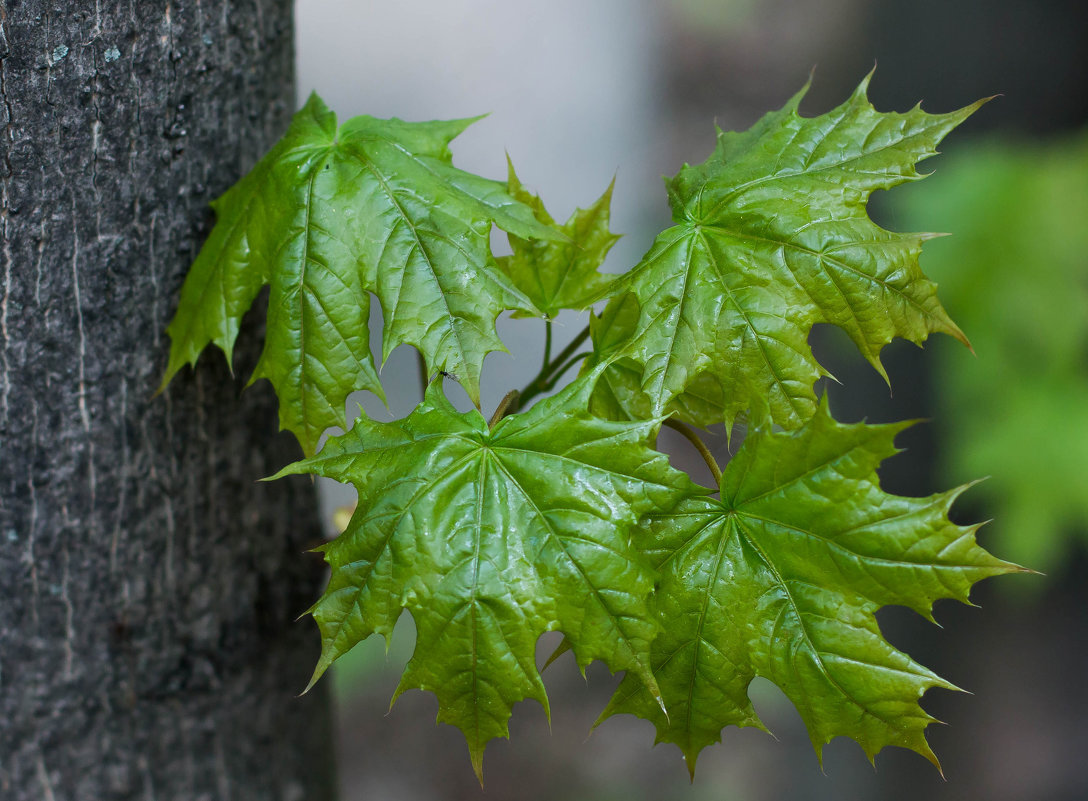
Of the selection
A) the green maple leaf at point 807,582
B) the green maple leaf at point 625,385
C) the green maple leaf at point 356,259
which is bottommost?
the green maple leaf at point 807,582

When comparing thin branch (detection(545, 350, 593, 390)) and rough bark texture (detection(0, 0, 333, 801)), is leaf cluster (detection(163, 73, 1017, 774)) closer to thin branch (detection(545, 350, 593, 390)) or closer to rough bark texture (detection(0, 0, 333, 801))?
thin branch (detection(545, 350, 593, 390))

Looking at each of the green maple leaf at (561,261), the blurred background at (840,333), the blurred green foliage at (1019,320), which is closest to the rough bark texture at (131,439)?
the green maple leaf at (561,261)

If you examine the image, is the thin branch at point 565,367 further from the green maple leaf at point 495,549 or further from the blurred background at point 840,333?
the blurred background at point 840,333

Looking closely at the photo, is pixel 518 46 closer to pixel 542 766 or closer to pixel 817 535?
pixel 542 766

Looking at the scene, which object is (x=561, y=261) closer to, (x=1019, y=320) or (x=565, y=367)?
(x=565, y=367)

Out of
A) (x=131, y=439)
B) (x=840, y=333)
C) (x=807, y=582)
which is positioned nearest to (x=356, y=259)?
(x=131, y=439)

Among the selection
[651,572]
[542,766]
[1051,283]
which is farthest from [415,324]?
[542,766]
